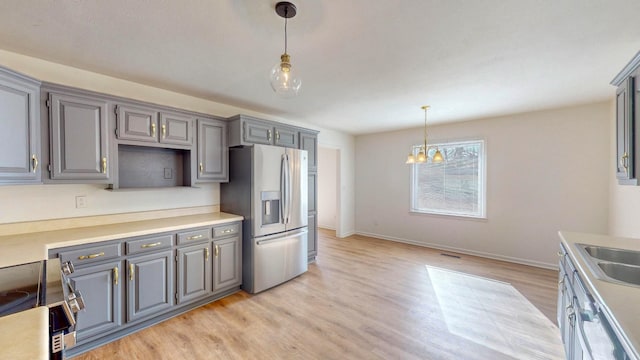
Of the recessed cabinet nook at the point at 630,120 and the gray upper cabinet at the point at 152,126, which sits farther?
the gray upper cabinet at the point at 152,126

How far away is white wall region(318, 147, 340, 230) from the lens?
269 inches

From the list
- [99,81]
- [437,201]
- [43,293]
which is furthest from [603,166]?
[99,81]

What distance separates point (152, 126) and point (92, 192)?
2.78 ft

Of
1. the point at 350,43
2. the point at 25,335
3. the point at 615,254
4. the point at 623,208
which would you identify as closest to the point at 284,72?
the point at 350,43

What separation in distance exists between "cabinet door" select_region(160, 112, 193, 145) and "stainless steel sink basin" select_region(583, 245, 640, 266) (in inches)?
147

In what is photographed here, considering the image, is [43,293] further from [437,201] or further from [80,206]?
[437,201]

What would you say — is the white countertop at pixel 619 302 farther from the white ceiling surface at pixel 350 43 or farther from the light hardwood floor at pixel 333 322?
the white ceiling surface at pixel 350 43

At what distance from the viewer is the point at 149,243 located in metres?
2.32

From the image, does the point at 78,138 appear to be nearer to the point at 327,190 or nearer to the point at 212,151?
the point at 212,151

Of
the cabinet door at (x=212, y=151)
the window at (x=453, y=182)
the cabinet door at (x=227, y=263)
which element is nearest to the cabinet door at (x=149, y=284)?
the cabinet door at (x=227, y=263)

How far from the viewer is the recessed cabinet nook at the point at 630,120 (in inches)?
63.9

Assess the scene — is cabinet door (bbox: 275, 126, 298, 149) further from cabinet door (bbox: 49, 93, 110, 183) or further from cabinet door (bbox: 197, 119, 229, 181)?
cabinet door (bbox: 49, 93, 110, 183)

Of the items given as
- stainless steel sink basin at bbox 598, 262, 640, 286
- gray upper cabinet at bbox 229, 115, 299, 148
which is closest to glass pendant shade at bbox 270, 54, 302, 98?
gray upper cabinet at bbox 229, 115, 299, 148

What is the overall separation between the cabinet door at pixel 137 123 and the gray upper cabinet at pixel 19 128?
53cm
